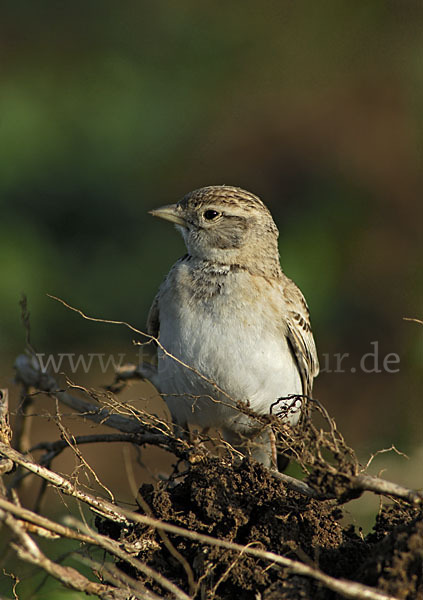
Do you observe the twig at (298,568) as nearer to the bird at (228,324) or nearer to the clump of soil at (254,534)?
the clump of soil at (254,534)

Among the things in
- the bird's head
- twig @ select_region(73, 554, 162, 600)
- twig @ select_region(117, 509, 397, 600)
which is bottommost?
twig @ select_region(73, 554, 162, 600)

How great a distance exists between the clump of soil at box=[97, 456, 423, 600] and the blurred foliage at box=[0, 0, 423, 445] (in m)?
3.33

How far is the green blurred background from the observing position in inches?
308

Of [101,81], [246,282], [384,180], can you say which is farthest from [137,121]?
[246,282]

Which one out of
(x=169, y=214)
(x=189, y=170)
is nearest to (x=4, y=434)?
(x=169, y=214)

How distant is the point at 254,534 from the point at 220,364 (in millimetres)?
1209

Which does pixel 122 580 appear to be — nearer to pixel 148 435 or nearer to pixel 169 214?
pixel 148 435

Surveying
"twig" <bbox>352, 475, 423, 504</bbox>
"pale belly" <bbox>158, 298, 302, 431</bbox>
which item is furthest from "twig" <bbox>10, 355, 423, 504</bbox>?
"pale belly" <bbox>158, 298, 302, 431</bbox>

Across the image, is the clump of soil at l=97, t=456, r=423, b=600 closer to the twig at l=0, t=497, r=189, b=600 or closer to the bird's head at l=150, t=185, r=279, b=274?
the twig at l=0, t=497, r=189, b=600

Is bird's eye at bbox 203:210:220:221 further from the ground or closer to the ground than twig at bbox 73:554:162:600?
further from the ground

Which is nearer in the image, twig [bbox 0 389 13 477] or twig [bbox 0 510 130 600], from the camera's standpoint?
twig [bbox 0 510 130 600]

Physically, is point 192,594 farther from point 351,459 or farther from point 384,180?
point 384,180

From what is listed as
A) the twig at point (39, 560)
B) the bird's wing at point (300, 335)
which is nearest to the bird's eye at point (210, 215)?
the bird's wing at point (300, 335)

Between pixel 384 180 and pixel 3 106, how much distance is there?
4.51m
